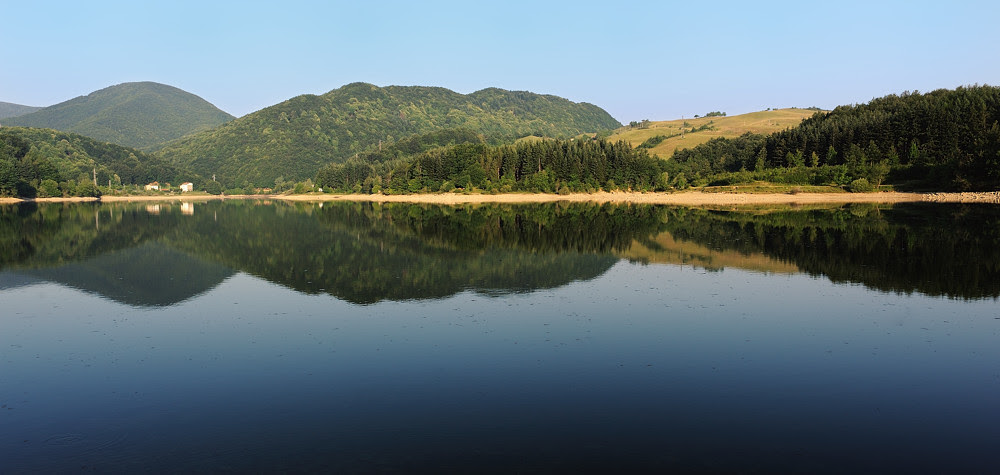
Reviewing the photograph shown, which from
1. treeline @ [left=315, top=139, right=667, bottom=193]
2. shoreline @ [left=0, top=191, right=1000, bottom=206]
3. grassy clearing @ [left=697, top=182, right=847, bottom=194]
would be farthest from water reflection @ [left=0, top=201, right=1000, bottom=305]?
treeline @ [left=315, top=139, right=667, bottom=193]

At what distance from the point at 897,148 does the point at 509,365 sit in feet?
452

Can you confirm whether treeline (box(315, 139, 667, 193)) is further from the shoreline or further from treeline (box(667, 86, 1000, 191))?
treeline (box(667, 86, 1000, 191))

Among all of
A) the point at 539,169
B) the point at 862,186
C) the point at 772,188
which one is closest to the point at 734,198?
the point at 772,188

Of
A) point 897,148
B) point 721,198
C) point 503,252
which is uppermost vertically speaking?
point 897,148

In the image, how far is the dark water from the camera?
37.4ft

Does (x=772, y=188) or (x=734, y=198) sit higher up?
(x=772, y=188)

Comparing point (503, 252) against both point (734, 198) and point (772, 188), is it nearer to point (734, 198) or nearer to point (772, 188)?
point (734, 198)

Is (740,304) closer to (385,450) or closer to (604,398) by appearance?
(604,398)

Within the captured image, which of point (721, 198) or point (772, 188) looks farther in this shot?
point (772, 188)

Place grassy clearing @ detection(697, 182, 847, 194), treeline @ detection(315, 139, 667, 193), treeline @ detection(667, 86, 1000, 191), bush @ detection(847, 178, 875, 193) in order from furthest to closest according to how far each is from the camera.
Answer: treeline @ detection(315, 139, 667, 193) < grassy clearing @ detection(697, 182, 847, 194) < bush @ detection(847, 178, 875, 193) < treeline @ detection(667, 86, 1000, 191)

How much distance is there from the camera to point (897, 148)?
124625 mm

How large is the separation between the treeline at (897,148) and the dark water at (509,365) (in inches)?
2913

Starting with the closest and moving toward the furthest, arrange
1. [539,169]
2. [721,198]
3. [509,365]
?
1. [509,365]
2. [721,198]
3. [539,169]

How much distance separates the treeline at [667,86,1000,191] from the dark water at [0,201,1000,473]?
74.0m
